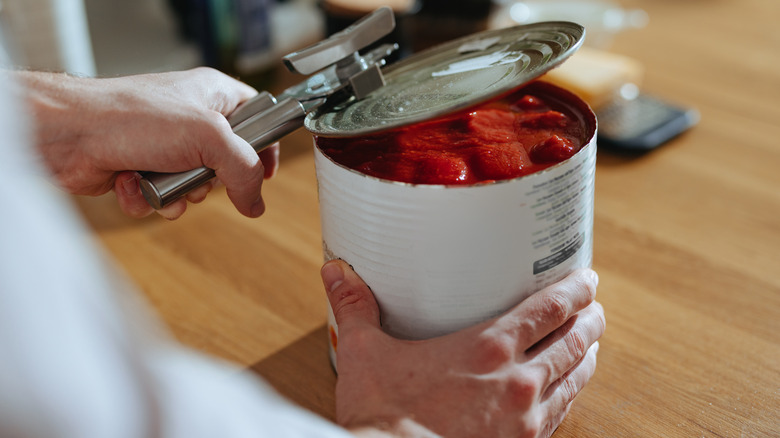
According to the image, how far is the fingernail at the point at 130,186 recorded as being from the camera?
604 millimetres

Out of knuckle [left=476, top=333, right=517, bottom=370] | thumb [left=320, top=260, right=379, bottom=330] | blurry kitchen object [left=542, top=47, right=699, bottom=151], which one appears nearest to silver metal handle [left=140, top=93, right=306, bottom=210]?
thumb [left=320, top=260, right=379, bottom=330]

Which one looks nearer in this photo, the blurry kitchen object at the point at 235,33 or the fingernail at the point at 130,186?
the fingernail at the point at 130,186

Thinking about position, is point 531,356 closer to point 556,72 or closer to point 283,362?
point 283,362

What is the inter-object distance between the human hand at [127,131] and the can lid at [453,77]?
77 millimetres

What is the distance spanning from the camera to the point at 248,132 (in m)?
0.59

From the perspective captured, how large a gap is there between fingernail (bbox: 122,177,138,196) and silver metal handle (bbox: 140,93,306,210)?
3 cm

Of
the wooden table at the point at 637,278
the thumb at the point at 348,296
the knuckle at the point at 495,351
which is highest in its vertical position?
the thumb at the point at 348,296

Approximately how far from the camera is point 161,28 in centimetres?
131

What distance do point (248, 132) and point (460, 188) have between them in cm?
22

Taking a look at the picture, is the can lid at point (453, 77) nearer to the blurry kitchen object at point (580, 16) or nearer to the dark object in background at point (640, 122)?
the dark object in background at point (640, 122)

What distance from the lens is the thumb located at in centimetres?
53

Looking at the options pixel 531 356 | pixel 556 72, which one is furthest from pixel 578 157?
pixel 556 72

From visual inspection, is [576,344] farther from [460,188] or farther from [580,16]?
[580,16]

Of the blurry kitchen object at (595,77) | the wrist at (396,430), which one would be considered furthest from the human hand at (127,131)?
the blurry kitchen object at (595,77)
